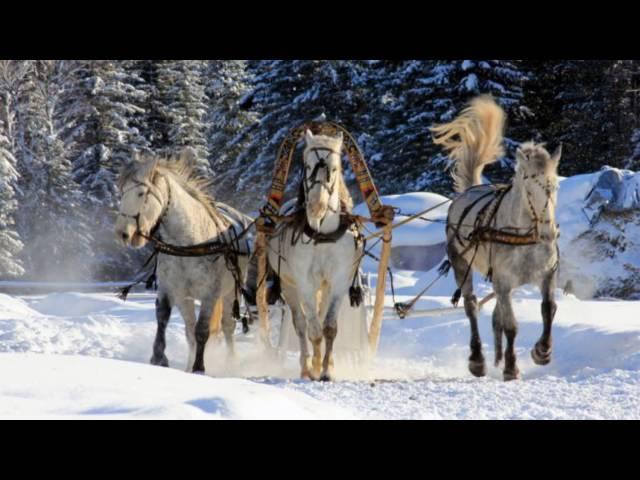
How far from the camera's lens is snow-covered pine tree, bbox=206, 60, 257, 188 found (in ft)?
139

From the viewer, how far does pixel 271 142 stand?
36.8m

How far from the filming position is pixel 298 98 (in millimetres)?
35188

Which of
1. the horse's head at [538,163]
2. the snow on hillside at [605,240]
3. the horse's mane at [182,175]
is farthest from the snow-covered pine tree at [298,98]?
the horse's head at [538,163]

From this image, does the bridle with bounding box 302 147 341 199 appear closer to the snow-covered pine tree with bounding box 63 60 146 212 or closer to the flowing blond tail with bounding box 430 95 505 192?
the flowing blond tail with bounding box 430 95 505 192

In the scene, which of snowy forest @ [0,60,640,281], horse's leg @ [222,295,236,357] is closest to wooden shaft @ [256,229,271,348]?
horse's leg @ [222,295,236,357]

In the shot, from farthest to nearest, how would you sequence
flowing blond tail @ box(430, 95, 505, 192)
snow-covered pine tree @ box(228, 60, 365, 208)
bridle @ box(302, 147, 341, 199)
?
1. snow-covered pine tree @ box(228, 60, 365, 208)
2. flowing blond tail @ box(430, 95, 505, 192)
3. bridle @ box(302, 147, 341, 199)

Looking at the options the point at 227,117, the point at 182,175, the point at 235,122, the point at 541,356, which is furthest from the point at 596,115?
the point at 182,175

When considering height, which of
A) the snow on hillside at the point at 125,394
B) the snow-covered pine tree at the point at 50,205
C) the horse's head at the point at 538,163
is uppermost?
the horse's head at the point at 538,163

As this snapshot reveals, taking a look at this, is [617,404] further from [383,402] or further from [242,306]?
[242,306]

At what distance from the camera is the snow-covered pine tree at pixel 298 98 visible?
1393 inches

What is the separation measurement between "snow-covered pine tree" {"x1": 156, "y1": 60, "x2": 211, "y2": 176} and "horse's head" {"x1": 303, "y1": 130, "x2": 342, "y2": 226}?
31243 millimetres

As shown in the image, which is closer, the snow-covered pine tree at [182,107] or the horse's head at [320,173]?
the horse's head at [320,173]

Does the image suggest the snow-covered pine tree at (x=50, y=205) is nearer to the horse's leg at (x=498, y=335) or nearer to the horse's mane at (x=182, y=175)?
the horse's mane at (x=182, y=175)

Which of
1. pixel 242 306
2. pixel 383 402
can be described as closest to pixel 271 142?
pixel 242 306
